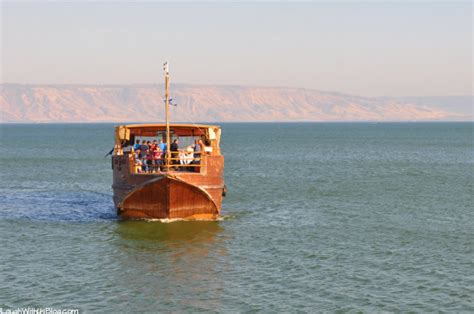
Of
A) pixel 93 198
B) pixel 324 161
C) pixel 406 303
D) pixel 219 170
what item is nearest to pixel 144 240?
pixel 219 170

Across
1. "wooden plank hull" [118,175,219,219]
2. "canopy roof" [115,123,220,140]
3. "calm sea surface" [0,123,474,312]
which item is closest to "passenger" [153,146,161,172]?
"wooden plank hull" [118,175,219,219]

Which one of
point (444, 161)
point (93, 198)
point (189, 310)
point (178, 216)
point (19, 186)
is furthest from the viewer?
point (444, 161)

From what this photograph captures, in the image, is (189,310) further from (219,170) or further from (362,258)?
(219,170)

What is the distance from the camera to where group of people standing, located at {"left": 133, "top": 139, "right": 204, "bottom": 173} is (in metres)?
31.1

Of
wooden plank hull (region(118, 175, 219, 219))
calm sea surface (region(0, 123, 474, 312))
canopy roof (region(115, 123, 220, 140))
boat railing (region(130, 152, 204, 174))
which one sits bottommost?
calm sea surface (region(0, 123, 474, 312))

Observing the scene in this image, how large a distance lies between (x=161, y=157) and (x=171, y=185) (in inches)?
78.2

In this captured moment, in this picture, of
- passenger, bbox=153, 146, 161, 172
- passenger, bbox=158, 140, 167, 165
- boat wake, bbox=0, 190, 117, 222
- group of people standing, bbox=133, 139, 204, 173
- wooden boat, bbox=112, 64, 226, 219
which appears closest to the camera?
wooden boat, bbox=112, 64, 226, 219

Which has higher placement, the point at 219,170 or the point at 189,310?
the point at 219,170

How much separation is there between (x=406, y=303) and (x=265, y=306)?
3.77 m

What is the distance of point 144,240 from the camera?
2881cm

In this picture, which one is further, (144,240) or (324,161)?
(324,161)

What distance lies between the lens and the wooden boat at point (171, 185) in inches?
1194

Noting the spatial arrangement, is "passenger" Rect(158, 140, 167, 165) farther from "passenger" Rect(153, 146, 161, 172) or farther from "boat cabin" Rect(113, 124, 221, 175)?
"passenger" Rect(153, 146, 161, 172)

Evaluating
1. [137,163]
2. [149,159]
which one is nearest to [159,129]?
[137,163]
